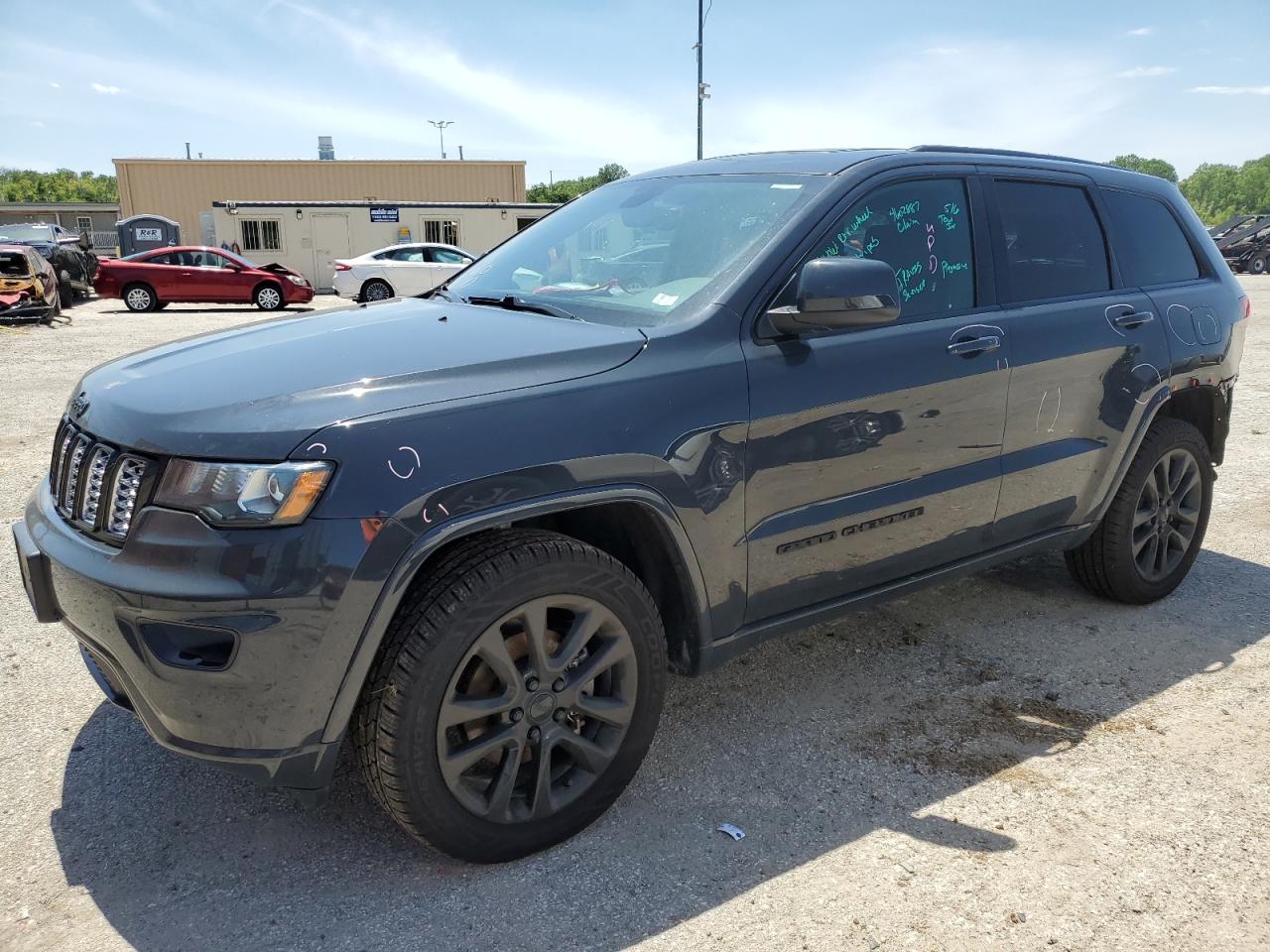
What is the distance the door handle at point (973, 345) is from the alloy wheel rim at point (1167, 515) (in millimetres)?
1273

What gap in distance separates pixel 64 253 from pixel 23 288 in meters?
6.39

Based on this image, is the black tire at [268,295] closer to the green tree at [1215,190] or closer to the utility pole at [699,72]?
the utility pole at [699,72]

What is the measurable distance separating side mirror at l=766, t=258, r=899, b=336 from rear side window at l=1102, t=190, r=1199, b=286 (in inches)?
68.9

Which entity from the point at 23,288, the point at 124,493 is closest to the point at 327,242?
the point at 23,288

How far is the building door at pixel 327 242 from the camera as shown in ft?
101

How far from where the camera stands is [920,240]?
10.9 ft

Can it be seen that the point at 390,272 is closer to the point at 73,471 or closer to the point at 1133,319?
the point at 1133,319

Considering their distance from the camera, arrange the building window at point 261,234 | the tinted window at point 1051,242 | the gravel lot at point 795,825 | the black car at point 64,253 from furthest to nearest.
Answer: the building window at point 261,234 → the black car at point 64,253 → the tinted window at point 1051,242 → the gravel lot at point 795,825

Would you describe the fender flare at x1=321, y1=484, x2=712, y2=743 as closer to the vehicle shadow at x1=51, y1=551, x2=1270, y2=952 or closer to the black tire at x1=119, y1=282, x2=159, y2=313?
the vehicle shadow at x1=51, y1=551, x2=1270, y2=952

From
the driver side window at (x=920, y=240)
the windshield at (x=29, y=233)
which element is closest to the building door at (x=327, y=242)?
the windshield at (x=29, y=233)

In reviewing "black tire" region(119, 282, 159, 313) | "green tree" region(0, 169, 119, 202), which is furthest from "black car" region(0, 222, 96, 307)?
"green tree" region(0, 169, 119, 202)

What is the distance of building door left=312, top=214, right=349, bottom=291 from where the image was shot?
3091cm

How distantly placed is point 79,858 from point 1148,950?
2.60m

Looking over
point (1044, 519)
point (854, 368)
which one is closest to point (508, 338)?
point (854, 368)
